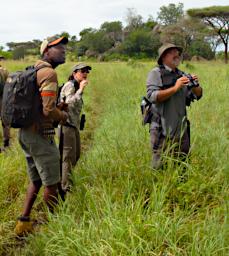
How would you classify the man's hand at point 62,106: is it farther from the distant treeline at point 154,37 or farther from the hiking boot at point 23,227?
the distant treeline at point 154,37

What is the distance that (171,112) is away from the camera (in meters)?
3.70

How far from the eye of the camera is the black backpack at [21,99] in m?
3.14

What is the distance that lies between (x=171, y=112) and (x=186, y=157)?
1.51 ft

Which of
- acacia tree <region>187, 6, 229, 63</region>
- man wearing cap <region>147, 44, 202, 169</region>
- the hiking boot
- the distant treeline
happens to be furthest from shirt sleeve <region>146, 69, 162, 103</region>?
acacia tree <region>187, 6, 229, 63</region>

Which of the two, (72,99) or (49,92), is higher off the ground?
(49,92)

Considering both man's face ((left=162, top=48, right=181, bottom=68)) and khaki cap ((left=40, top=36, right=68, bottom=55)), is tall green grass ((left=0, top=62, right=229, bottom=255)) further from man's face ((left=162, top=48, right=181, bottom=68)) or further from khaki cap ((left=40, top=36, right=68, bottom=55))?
khaki cap ((left=40, top=36, right=68, bottom=55))

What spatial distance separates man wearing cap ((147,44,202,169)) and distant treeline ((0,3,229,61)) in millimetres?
19069

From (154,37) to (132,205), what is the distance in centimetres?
4327

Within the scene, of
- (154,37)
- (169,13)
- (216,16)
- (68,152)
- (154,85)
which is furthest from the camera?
(169,13)

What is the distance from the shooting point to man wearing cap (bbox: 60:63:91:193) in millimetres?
3994

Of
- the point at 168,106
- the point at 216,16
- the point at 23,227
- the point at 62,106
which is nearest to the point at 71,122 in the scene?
the point at 62,106

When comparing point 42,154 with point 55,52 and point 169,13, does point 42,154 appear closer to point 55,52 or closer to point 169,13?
point 55,52

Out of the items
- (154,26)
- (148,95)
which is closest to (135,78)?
(148,95)

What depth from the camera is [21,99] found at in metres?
Answer: 3.15
